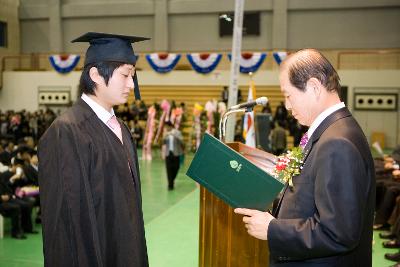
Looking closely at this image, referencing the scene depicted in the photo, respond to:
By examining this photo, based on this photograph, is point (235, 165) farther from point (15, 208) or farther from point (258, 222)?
point (15, 208)

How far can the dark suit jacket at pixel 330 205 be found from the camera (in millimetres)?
1333

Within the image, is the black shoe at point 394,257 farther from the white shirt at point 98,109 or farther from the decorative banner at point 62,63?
the decorative banner at point 62,63

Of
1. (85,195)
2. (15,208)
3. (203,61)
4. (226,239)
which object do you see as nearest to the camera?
(85,195)

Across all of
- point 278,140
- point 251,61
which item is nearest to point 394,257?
point 278,140

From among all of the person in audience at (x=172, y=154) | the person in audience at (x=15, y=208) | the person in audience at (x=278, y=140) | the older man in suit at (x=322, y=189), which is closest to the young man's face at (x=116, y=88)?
the older man in suit at (x=322, y=189)

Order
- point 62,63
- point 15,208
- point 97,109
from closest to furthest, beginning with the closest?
1. point 97,109
2. point 15,208
3. point 62,63

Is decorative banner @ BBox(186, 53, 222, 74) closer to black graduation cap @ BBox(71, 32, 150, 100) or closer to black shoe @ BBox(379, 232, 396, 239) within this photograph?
black shoe @ BBox(379, 232, 396, 239)

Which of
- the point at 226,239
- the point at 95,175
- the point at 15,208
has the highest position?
the point at 95,175

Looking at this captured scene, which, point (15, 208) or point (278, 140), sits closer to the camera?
point (15, 208)

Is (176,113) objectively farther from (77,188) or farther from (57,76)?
(77,188)

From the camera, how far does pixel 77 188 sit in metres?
1.69

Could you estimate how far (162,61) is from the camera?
55.2 ft

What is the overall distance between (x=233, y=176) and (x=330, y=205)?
456 millimetres

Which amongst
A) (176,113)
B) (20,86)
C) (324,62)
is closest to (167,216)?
(324,62)
